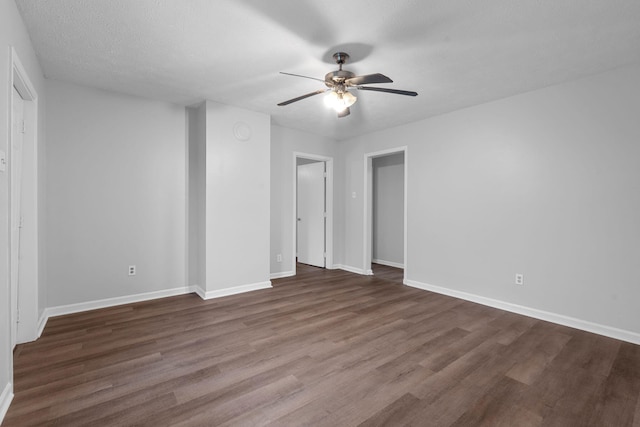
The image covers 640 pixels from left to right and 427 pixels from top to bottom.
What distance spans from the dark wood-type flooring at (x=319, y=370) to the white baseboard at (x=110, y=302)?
0.15 metres

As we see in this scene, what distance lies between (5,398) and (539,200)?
4.71 m

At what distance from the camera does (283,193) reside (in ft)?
16.5

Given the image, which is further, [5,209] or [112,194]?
[112,194]

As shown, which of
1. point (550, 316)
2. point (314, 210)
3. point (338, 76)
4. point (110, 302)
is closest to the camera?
point (338, 76)

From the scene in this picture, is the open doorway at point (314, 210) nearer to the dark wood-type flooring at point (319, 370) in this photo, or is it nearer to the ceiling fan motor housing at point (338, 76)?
the dark wood-type flooring at point (319, 370)

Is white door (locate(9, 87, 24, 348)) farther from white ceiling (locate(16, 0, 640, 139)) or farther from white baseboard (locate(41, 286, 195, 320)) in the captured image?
white baseboard (locate(41, 286, 195, 320))

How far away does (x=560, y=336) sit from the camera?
2.78 meters

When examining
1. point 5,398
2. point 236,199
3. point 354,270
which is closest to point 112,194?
point 236,199

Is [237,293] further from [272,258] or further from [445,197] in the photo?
[445,197]

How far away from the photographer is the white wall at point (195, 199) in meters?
3.94

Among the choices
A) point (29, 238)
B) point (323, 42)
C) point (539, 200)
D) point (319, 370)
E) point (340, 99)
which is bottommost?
point (319, 370)

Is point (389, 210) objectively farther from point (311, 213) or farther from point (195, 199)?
point (195, 199)

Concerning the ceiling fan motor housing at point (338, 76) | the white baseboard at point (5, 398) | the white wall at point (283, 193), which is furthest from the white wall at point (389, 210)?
the white baseboard at point (5, 398)

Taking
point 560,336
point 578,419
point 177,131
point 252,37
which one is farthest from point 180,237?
point 560,336
